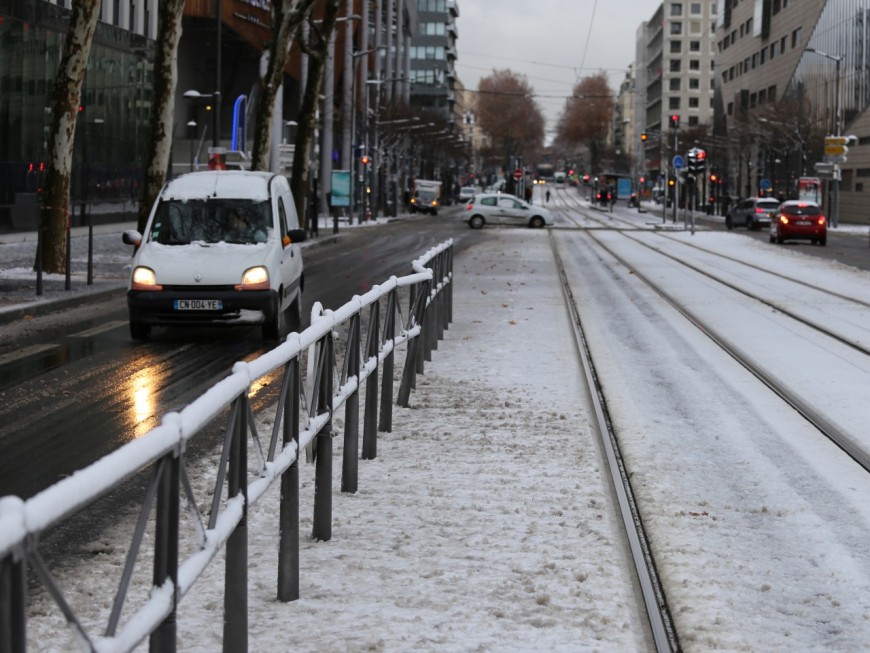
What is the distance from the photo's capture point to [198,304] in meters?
15.4

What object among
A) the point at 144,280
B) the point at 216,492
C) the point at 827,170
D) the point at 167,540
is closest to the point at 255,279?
the point at 144,280

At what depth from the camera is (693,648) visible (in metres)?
5.04

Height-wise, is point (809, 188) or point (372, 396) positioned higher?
point (809, 188)

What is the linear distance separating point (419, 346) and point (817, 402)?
3.19 m

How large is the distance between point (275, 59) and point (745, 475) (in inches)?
1283

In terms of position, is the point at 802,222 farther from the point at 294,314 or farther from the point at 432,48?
the point at 432,48

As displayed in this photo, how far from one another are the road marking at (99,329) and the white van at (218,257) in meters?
0.97

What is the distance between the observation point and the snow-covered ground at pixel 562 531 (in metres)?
5.23

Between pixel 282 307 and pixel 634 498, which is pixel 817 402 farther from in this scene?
pixel 282 307

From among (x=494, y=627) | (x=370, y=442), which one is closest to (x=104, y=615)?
(x=494, y=627)

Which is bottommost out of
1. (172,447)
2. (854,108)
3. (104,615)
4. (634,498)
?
(634,498)

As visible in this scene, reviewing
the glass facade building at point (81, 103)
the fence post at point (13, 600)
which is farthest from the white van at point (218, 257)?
the glass facade building at point (81, 103)

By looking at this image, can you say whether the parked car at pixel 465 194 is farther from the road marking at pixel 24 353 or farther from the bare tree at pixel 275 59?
the road marking at pixel 24 353

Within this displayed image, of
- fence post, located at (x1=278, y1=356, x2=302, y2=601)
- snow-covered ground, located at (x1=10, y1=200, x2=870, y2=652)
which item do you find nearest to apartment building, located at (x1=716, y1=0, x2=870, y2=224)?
snow-covered ground, located at (x1=10, y1=200, x2=870, y2=652)
